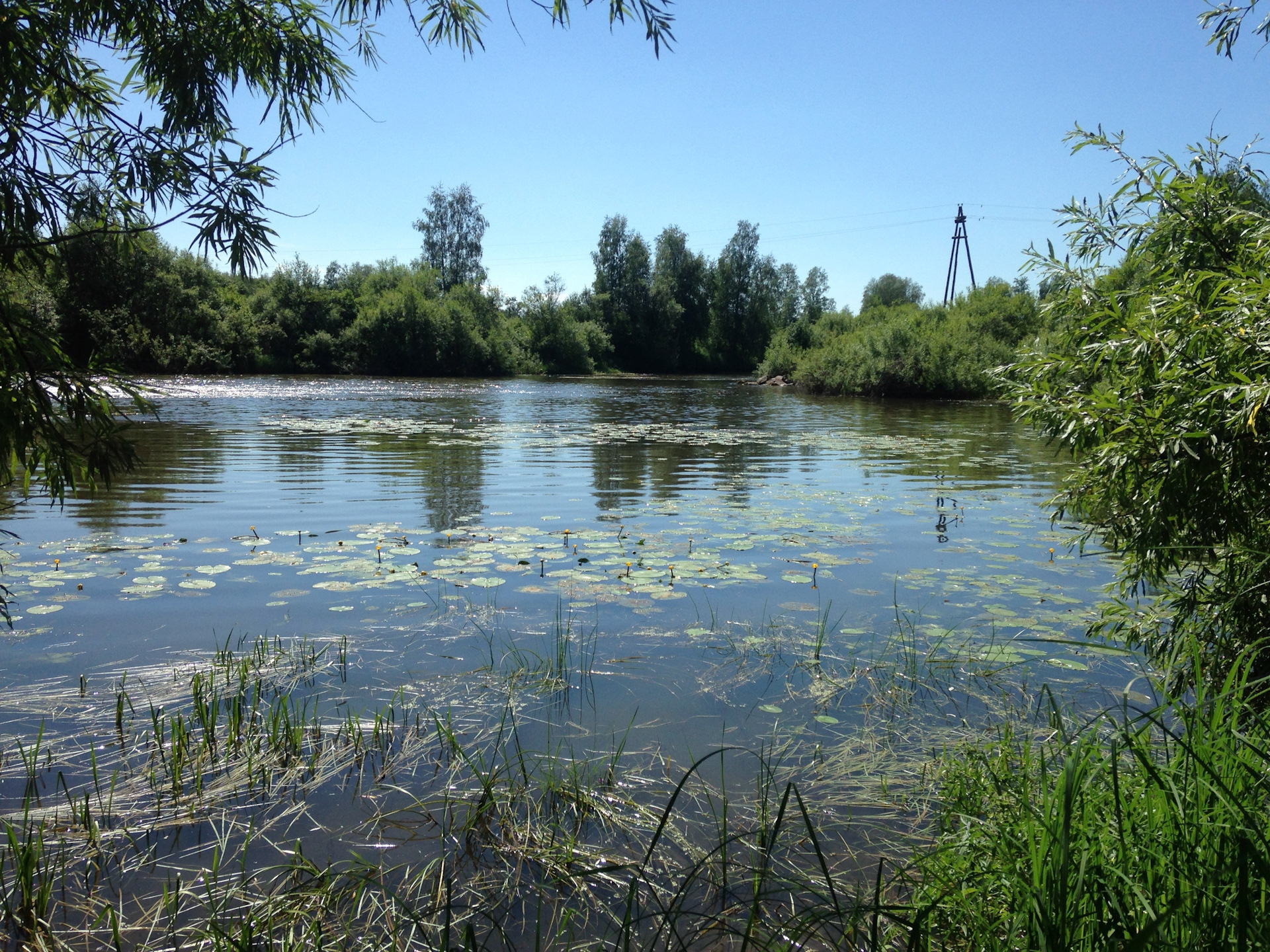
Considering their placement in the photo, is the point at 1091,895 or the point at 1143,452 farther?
the point at 1143,452

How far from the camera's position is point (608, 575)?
21.9 ft

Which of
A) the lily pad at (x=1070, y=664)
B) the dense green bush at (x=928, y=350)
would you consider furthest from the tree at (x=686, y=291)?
the lily pad at (x=1070, y=664)

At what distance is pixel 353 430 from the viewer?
1936cm

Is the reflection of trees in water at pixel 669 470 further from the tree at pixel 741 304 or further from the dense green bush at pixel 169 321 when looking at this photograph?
the tree at pixel 741 304

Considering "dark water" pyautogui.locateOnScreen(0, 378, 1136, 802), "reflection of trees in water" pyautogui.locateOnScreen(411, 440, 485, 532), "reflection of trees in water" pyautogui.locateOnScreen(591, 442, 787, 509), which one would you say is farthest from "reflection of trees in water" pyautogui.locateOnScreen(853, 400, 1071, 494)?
"reflection of trees in water" pyautogui.locateOnScreen(411, 440, 485, 532)

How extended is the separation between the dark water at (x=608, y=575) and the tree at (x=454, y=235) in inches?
2380

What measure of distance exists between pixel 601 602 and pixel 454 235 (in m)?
72.6

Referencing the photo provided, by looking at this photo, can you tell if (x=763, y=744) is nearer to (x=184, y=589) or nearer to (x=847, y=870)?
(x=847, y=870)

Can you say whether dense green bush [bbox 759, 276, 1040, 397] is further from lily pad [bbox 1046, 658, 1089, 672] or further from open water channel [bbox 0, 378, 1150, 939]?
lily pad [bbox 1046, 658, 1089, 672]

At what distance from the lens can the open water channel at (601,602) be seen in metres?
4.08

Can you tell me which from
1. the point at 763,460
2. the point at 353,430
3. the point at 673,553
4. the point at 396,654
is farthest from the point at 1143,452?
the point at 353,430

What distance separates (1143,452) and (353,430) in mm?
18172

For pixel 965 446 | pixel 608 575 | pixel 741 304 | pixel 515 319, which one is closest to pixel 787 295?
pixel 741 304

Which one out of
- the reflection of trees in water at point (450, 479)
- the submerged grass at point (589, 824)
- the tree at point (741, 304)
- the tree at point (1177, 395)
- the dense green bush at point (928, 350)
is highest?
the tree at point (741, 304)
